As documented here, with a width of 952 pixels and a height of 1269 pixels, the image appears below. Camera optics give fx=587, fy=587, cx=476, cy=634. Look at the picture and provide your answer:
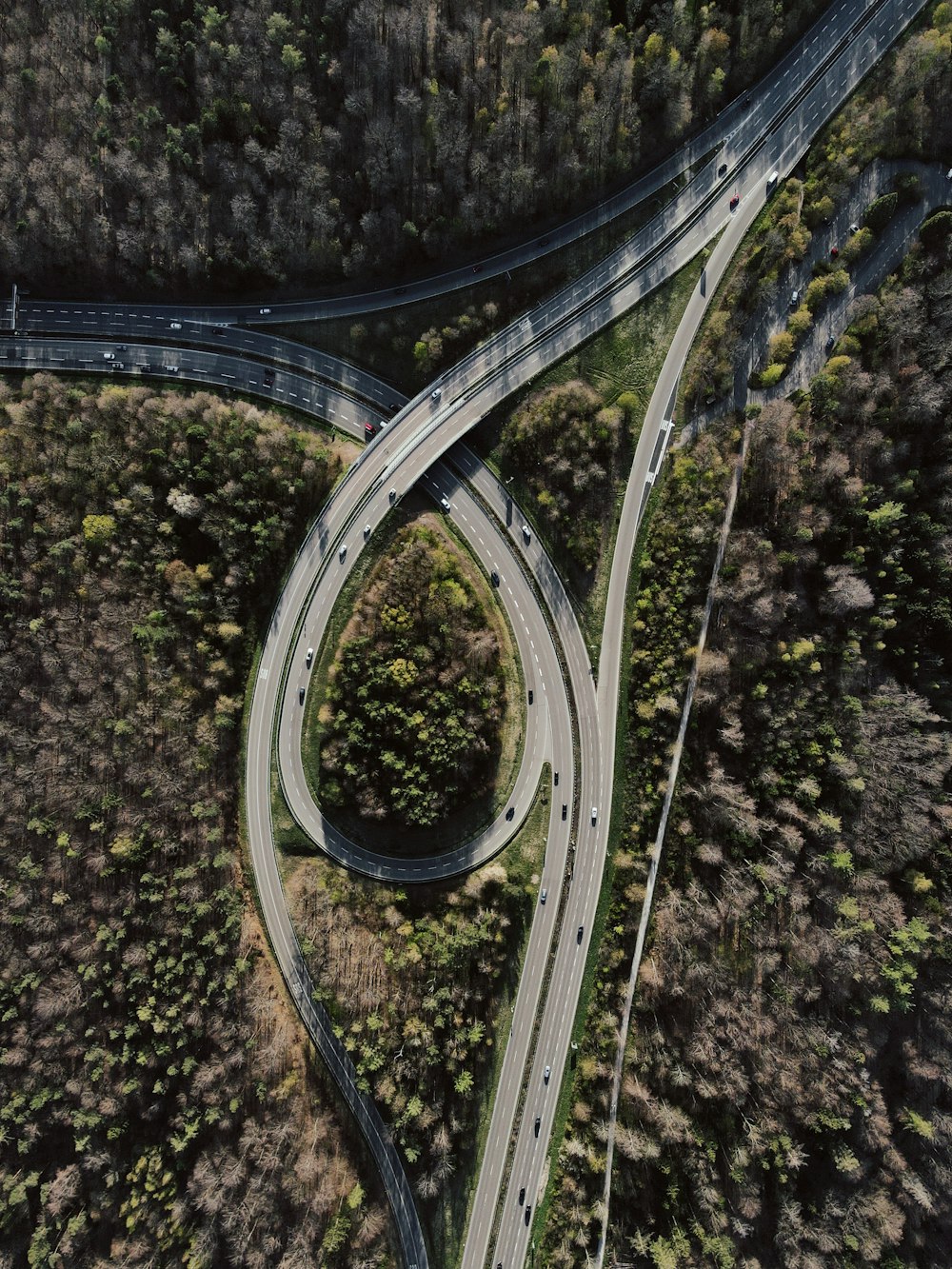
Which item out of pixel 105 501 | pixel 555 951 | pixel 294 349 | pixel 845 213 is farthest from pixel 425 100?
pixel 555 951

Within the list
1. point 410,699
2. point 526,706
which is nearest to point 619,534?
point 526,706

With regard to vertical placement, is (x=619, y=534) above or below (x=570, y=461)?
below

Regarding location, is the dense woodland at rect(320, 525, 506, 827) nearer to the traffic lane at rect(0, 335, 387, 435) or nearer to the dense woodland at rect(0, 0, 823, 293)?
the traffic lane at rect(0, 335, 387, 435)

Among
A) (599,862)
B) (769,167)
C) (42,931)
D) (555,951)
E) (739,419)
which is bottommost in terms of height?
(42,931)

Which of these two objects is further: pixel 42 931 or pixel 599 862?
pixel 599 862

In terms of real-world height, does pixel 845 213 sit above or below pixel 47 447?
above

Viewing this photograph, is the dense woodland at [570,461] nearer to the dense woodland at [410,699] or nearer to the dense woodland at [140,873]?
the dense woodland at [410,699]

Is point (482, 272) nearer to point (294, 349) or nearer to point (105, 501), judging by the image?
point (294, 349)

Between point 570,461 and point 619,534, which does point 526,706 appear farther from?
point 570,461
